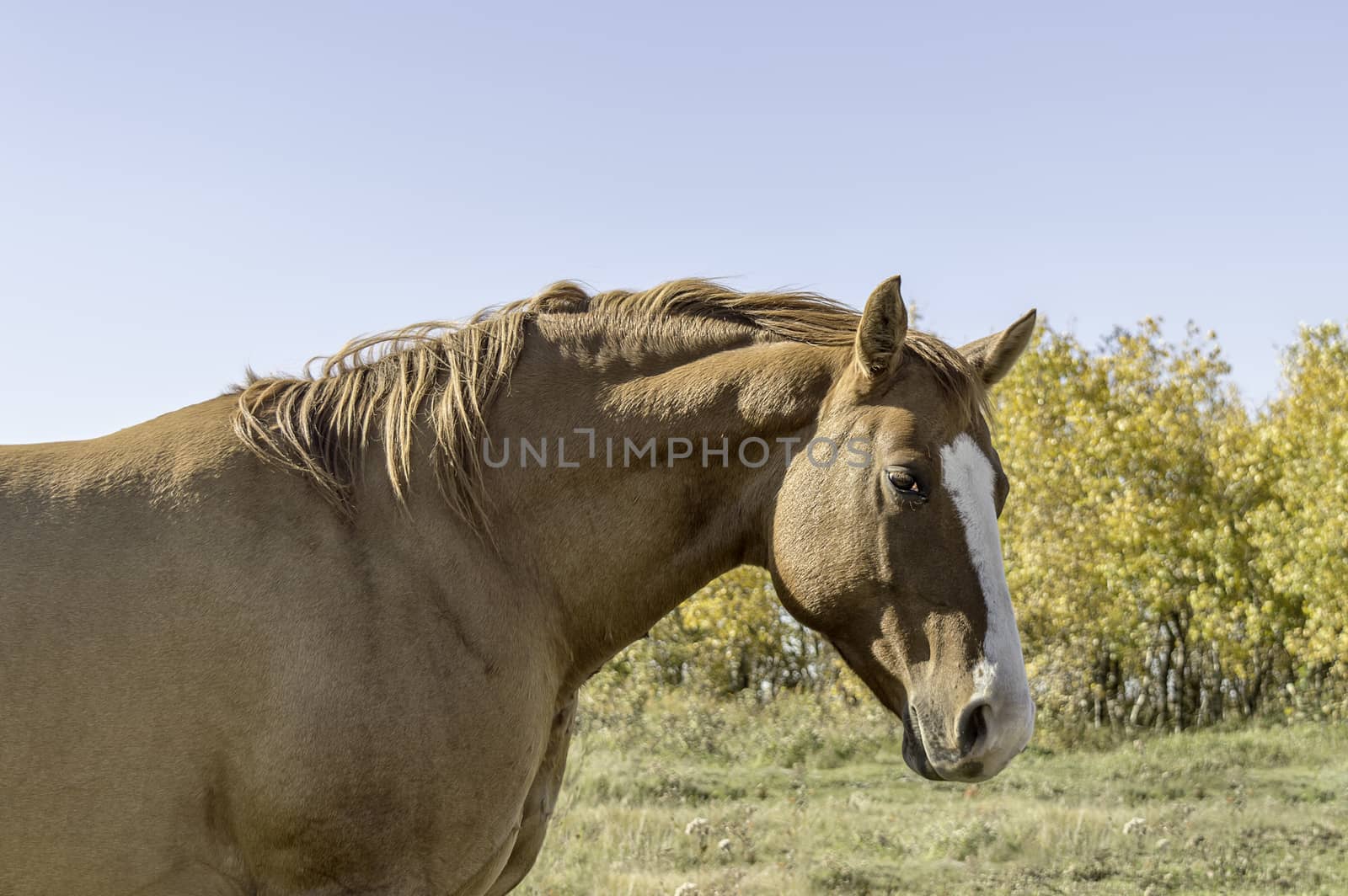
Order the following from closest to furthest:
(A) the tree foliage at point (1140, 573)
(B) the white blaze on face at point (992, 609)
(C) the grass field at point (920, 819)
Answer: (B) the white blaze on face at point (992, 609), (C) the grass field at point (920, 819), (A) the tree foliage at point (1140, 573)

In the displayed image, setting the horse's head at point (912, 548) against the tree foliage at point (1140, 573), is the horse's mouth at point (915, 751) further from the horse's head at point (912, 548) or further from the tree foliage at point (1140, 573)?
the tree foliage at point (1140, 573)

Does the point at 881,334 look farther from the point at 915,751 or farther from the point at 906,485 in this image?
the point at 915,751

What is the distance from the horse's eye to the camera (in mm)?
2574

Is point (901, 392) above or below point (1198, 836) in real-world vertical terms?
above

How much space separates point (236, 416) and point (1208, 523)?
15575 millimetres

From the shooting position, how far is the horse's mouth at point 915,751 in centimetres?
253

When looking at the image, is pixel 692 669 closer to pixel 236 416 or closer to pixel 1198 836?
pixel 1198 836

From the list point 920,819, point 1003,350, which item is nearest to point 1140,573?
point 920,819

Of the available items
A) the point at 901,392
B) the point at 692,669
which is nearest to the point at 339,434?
the point at 901,392

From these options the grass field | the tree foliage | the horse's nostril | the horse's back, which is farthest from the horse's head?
the tree foliage

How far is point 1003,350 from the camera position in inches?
118

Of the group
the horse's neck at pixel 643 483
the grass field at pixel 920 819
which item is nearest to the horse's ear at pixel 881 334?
the horse's neck at pixel 643 483

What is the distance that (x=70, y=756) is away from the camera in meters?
2.31

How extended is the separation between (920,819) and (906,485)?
6.24m
